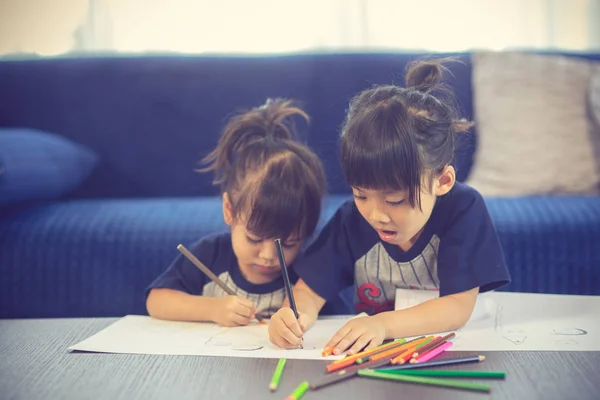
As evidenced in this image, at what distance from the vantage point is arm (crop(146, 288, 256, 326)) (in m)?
0.89

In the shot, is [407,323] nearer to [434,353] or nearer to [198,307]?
[434,353]

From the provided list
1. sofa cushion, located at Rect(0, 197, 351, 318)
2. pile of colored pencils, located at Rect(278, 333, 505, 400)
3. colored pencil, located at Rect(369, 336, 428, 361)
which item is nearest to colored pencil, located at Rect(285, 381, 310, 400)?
pile of colored pencils, located at Rect(278, 333, 505, 400)

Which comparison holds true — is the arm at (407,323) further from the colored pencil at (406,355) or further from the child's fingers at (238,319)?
the child's fingers at (238,319)

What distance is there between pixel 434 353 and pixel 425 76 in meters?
0.44

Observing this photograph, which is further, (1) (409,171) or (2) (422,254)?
(2) (422,254)

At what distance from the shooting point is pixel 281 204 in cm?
96

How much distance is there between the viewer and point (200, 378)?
2.05ft

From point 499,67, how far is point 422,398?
1291mm

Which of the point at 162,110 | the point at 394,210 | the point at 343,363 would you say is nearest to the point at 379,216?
the point at 394,210

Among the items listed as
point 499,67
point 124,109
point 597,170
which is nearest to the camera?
point 597,170

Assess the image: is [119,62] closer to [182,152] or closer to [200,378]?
[182,152]

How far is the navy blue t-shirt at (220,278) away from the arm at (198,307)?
24mm

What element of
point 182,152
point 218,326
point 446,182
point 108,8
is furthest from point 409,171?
point 108,8

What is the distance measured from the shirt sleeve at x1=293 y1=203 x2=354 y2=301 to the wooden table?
0.28m
